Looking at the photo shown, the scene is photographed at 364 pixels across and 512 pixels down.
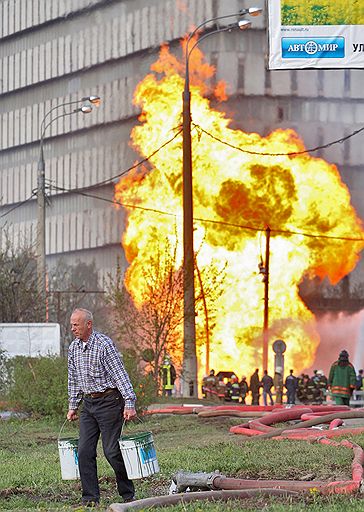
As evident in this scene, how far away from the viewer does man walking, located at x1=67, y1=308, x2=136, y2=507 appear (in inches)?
492

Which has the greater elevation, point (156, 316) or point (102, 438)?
point (156, 316)

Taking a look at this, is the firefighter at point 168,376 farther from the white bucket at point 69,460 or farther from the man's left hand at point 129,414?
the man's left hand at point 129,414

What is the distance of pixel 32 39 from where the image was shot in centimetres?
10112

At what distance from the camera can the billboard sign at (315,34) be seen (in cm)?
3128

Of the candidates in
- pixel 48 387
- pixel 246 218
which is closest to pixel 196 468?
pixel 48 387

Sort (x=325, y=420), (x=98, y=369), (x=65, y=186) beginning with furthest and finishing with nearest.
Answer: (x=65, y=186) → (x=325, y=420) → (x=98, y=369)

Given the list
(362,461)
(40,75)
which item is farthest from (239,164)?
(362,461)

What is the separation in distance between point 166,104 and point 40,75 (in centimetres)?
3397

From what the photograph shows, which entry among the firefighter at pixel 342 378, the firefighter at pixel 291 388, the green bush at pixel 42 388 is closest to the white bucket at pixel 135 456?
the green bush at pixel 42 388

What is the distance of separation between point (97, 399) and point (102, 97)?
79.7 m

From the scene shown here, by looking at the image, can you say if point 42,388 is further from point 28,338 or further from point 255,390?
point 255,390

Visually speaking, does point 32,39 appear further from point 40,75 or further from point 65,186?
point 65,186

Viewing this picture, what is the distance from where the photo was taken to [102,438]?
12594 millimetres

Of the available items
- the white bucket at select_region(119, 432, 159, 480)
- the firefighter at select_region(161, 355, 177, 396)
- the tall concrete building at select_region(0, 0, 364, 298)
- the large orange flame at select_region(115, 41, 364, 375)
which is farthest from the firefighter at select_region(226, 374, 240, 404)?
the white bucket at select_region(119, 432, 159, 480)
